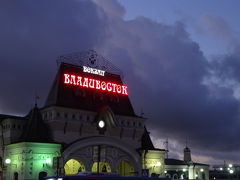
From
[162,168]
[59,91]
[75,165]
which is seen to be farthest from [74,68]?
[162,168]

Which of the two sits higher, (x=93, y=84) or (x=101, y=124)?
(x=93, y=84)

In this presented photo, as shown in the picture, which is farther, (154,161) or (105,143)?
(154,161)

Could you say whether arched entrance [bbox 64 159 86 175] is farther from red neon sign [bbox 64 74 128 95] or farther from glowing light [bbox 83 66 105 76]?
glowing light [bbox 83 66 105 76]

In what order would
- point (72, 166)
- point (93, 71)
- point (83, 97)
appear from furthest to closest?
point (93, 71), point (83, 97), point (72, 166)

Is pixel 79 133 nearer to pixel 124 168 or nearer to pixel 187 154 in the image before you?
pixel 124 168

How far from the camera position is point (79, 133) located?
67.5 m

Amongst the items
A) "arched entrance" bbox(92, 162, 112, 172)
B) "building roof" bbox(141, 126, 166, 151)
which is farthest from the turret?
"arched entrance" bbox(92, 162, 112, 172)

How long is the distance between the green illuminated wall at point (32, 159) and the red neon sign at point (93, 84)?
13.7 m

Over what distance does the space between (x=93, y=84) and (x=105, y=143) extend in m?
12.1

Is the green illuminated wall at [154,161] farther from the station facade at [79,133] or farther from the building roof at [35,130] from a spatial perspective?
the building roof at [35,130]

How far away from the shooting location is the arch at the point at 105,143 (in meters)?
64.1

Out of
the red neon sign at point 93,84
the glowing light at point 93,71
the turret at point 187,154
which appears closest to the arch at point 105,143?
the red neon sign at point 93,84

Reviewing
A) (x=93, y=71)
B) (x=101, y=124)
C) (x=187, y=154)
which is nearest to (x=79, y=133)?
(x=101, y=124)

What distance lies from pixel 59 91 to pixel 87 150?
37.9 feet
